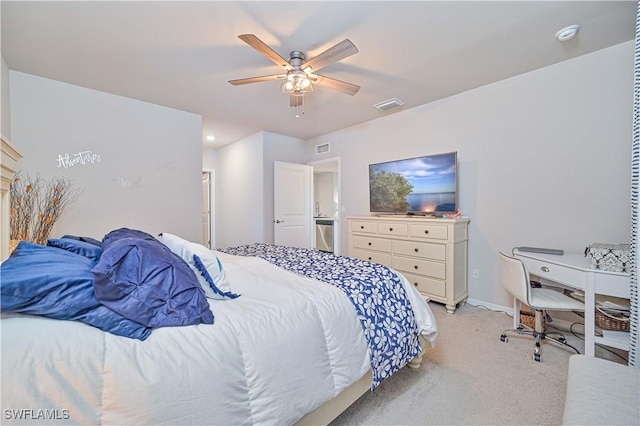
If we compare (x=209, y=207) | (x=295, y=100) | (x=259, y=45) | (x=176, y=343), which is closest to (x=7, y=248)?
(x=176, y=343)

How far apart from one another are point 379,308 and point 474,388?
2.89ft

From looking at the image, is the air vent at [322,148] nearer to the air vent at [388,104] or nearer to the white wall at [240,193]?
the white wall at [240,193]

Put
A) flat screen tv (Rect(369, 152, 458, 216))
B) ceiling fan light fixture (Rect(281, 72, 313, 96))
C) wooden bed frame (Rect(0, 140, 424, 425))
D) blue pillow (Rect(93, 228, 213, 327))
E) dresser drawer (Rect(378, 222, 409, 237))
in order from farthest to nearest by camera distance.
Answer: dresser drawer (Rect(378, 222, 409, 237)), flat screen tv (Rect(369, 152, 458, 216)), ceiling fan light fixture (Rect(281, 72, 313, 96)), wooden bed frame (Rect(0, 140, 424, 425)), blue pillow (Rect(93, 228, 213, 327))

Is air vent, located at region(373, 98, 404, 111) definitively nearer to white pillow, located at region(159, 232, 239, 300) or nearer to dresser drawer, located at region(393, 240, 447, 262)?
dresser drawer, located at region(393, 240, 447, 262)

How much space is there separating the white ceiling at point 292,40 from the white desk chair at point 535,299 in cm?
182

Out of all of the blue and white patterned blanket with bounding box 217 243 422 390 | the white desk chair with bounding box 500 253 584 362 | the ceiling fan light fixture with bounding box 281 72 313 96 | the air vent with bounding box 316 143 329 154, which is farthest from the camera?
the air vent with bounding box 316 143 329 154

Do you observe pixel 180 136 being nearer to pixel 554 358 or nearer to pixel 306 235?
pixel 306 235

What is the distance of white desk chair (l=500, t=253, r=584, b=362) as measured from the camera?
2.01 m

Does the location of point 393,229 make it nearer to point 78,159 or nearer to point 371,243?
point 371,243

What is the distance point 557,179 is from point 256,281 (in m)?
2.95

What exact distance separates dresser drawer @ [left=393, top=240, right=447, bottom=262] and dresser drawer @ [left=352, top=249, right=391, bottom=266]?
15 centimetres

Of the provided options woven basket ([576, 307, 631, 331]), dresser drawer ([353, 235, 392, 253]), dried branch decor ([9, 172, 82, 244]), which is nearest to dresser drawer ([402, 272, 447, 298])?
dresser drawer ([353, 235, 392, 253])

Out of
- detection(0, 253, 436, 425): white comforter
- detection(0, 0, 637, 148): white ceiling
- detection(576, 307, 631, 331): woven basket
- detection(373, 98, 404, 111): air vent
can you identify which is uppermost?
detection(0, 0, 637, 148): white ceiling

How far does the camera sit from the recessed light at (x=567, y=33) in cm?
203
